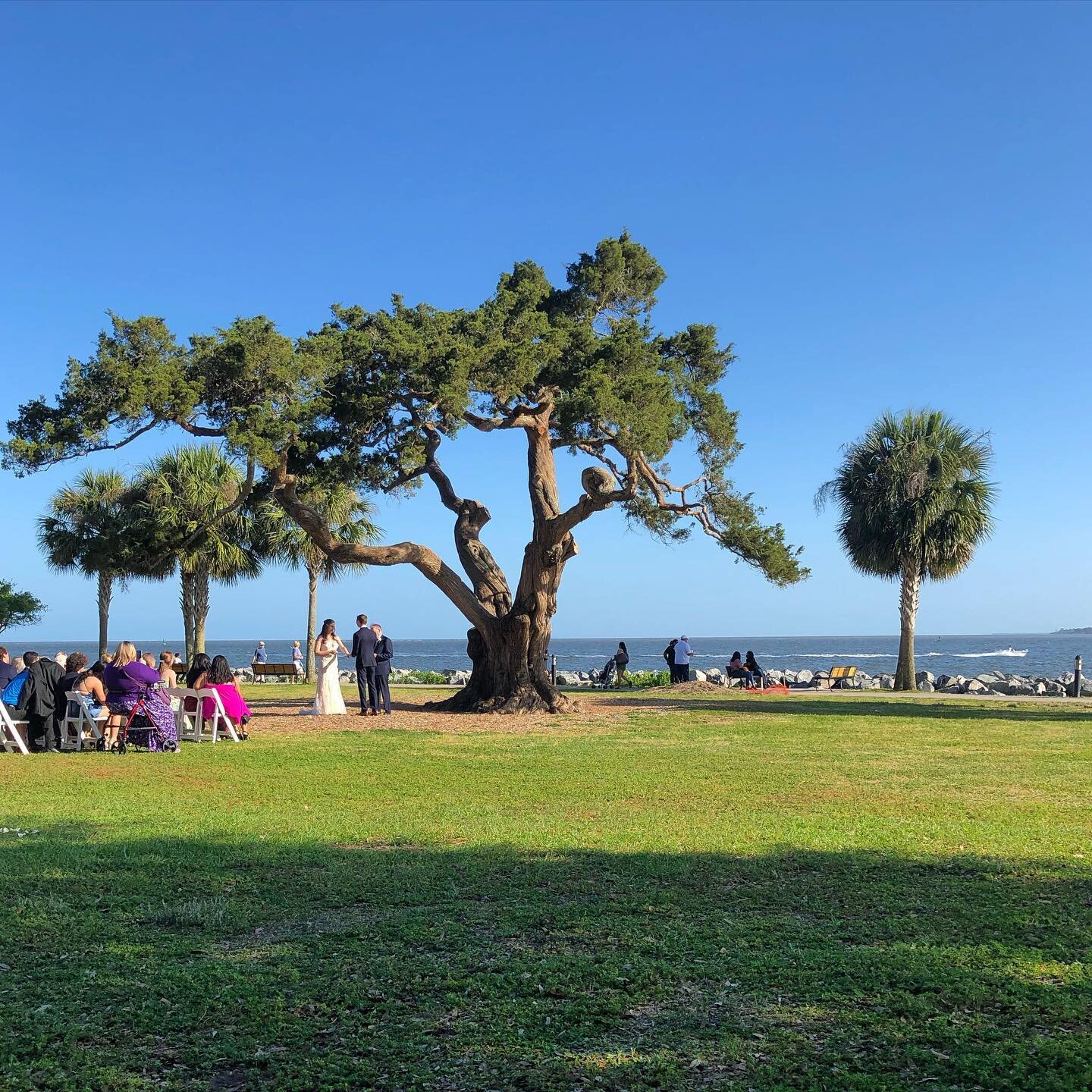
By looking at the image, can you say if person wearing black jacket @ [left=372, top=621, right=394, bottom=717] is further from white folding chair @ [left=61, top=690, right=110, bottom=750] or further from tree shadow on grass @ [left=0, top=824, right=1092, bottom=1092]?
tree shadow on grass @ [left=0, top=824, right=1092, bottom=1092]

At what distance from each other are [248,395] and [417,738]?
619cm

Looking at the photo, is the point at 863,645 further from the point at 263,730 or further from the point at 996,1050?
the point at 996,1050

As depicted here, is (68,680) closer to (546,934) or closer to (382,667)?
(382,667)

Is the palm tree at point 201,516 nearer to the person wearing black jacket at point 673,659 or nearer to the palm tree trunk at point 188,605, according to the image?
the palm tree trunk at point 188,605

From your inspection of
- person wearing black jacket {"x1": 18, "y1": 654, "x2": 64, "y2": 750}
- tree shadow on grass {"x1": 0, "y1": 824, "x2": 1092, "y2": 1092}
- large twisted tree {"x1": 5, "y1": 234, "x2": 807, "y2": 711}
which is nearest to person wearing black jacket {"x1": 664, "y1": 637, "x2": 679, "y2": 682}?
large twisted tree {"x1": 5, "y1": 234, "x2": 807, "y2": 711}

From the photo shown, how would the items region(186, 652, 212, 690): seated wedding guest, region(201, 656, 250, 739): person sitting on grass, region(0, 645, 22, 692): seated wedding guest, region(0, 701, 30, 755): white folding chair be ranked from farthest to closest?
region(186, 652, 212, 690): seated wedding guest, region(201, 656, 250, 739): person sitting on grass, region(0, 645, 22, 692): seated wedding guest, region(0, 701, 30, 755): white folding chair

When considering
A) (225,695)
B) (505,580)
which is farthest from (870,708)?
(225,695)

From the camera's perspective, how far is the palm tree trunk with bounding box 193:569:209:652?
30875 millimetres

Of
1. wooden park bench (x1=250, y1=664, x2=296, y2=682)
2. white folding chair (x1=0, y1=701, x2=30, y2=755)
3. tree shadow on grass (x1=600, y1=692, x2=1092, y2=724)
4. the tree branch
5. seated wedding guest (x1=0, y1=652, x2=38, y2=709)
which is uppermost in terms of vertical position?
the tree branch

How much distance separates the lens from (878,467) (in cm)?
2989

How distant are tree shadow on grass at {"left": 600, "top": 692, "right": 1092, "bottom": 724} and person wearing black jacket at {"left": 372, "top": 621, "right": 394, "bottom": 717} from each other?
5041mm

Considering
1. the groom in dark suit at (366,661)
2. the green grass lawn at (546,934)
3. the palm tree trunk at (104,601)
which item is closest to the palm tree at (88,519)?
the palm tree trunk at (104,601)

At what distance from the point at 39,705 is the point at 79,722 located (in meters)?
0.53

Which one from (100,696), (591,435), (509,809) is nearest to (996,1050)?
(509,809)
